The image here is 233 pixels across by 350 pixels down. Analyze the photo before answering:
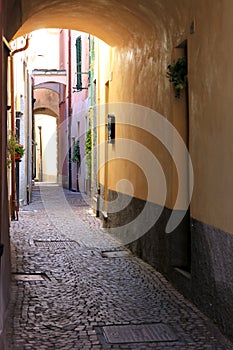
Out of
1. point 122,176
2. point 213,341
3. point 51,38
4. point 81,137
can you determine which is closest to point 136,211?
point 122,176

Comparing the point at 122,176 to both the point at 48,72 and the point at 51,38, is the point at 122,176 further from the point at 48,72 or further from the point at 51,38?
the point at 51,38

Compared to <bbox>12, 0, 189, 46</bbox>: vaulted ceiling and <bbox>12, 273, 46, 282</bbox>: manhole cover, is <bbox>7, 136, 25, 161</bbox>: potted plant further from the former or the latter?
<bbox>12, 273, 46, 282</bbox>: manhole cover

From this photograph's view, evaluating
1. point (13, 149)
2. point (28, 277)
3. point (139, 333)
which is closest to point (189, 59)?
point (139, 333)

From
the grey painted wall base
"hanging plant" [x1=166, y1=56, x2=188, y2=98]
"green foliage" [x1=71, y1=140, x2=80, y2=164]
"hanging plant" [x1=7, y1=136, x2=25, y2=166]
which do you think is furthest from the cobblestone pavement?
"green foliage" [x1=71, y1=140, x2=80, y2=164]

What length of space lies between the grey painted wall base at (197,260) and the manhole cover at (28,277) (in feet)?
4.99

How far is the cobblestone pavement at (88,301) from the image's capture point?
5.09m

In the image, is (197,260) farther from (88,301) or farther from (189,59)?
(189,59)

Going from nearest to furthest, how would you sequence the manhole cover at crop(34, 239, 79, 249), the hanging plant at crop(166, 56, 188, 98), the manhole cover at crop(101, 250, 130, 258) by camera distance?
1. the hanging plant at crop(166, 56, 188, 98)
2. the manhole cover at crop(101, 250, 130, 258)
3. the manhole cover at crop(34, 239, 79, 249)

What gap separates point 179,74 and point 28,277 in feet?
10.1

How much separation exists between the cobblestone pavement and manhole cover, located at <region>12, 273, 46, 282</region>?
0.01 metres

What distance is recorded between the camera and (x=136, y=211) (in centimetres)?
950

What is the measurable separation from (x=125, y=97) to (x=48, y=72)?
1733 centimetres

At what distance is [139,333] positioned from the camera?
5320mm

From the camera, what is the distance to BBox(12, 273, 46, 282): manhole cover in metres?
7.50
